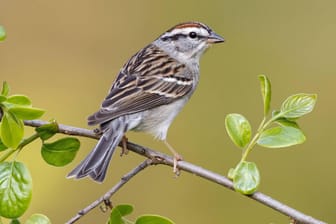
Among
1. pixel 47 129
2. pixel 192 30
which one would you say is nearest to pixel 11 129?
pixel 47 129

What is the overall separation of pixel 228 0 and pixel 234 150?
58.9 inches

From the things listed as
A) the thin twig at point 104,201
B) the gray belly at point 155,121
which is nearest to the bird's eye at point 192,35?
the gray belly at point 155,121

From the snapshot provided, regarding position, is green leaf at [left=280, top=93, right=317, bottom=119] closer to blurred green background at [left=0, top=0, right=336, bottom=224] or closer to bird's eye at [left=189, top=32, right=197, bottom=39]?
bird's eye at [left=189, top=32, right=197, bottom=39]

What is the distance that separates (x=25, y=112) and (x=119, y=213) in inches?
15.1

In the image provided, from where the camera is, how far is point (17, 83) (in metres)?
5.67

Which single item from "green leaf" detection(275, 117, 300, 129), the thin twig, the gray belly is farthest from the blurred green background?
"green leaf" detection(275, 117, 300, 129)

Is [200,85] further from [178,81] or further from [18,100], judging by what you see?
[18,100]

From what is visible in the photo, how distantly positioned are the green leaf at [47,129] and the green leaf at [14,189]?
153 millimetres

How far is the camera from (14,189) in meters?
2.11

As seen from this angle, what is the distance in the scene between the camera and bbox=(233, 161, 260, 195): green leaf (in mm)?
2158

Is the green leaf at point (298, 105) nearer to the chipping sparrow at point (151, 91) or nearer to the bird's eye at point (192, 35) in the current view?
the chipping sparrow at point (151, 91)

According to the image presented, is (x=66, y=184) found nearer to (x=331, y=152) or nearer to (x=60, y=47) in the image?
(x=60, y=47)

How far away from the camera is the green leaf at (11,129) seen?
211cm

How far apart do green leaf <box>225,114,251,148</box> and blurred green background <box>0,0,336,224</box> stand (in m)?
2.54
